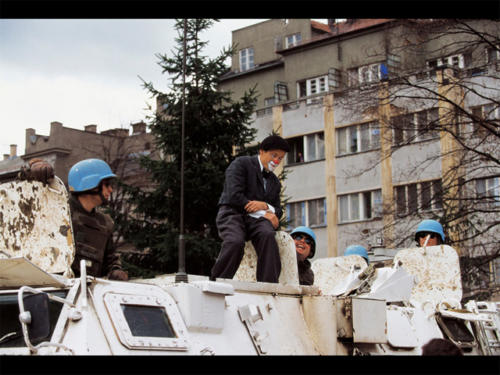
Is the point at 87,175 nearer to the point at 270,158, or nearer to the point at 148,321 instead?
the point at 148,321

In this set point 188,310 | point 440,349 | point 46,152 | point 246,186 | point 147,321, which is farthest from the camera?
point 46,152

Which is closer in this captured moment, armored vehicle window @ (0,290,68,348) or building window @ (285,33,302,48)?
armored vehicle window @ (0,290,68,348)

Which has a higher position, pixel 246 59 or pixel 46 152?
pixel 246 59

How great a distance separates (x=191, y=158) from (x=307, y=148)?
1751 cm

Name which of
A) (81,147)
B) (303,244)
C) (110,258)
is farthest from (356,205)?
(110,258)

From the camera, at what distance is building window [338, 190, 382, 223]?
33.8 meters

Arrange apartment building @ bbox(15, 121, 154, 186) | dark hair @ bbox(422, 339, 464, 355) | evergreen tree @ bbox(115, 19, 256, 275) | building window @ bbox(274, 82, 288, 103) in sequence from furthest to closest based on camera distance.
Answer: building window @ bbox(274, 82, 288, 103), apartment building @ bbox(15, 121, 154, 186), evergreen tree @ bbox(115, 19, 256, 275), dark hair @ bbox(422, 339, 464, 355)

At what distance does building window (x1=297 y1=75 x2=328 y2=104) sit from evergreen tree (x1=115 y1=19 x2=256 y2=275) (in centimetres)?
1859

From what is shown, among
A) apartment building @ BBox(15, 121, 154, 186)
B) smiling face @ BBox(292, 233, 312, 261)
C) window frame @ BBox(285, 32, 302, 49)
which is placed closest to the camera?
smiling face @ BBox(292, 233, 312, 261)

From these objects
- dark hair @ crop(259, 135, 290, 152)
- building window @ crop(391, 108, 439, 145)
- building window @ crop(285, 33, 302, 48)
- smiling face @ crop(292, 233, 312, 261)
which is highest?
building window @ crop(285, 33, 302, 48)

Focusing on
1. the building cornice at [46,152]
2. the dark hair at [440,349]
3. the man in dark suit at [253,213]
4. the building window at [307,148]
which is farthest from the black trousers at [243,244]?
the building window at [307,148]

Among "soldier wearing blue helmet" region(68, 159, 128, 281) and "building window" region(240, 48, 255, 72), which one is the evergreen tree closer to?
"soldier wearing blue helmet" region(68, 159, 128, 281)

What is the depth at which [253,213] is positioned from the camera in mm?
7641

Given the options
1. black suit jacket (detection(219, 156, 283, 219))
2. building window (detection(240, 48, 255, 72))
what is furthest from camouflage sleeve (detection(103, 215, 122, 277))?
building window (detection(240, 48, 255, 72))
